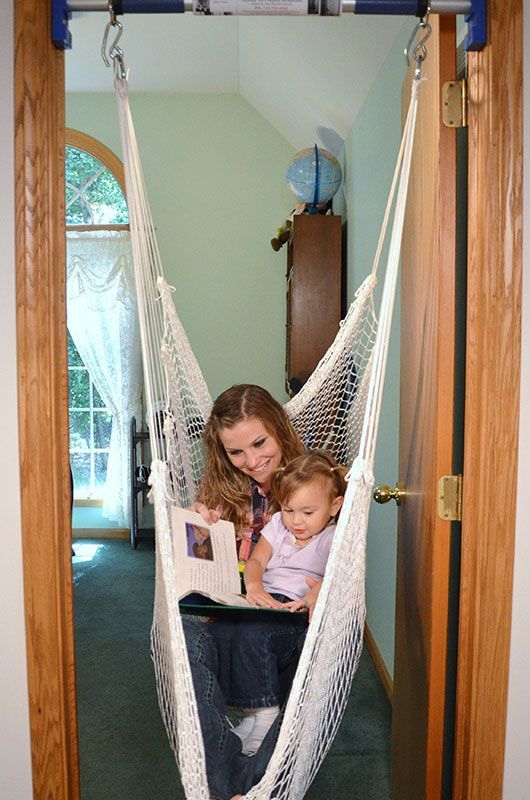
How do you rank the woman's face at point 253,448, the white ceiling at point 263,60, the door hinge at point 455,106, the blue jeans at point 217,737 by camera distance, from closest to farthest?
the door hinge at point 455,106, the blue jeans at point 217,737, the woman's face at point 253,448, the white ceiling at point 263,60

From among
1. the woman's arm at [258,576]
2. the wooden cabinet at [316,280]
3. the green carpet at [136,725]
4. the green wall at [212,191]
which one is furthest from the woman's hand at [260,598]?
the green wall at [212,191]

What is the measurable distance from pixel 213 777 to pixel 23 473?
0.66 m

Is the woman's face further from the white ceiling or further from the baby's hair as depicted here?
the white ceiling

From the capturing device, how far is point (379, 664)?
2.53m

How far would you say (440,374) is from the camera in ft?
4.14

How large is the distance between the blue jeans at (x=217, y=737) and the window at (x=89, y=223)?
293 cm

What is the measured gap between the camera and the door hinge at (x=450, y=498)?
1.24 meters

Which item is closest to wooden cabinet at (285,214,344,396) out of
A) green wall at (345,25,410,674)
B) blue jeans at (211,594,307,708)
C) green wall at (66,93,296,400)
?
green wall at (345,25,410,674)

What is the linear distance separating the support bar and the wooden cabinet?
2.17 metres

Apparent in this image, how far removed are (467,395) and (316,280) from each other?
7.25 feet

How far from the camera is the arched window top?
438 centimetres

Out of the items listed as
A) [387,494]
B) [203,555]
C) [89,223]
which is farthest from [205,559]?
[89,223]

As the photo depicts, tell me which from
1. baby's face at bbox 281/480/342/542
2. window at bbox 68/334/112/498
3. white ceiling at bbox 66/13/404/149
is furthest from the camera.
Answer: window at bbox 68/334/112/498

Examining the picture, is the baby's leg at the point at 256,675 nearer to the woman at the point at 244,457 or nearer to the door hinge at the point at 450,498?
the woman at the point at 244,457
